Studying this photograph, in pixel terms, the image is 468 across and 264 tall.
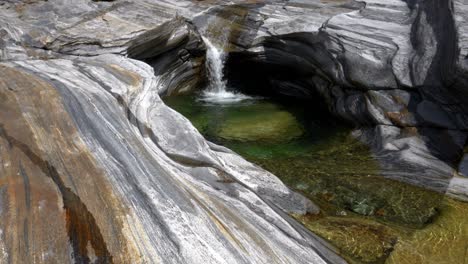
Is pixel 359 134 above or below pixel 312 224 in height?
below

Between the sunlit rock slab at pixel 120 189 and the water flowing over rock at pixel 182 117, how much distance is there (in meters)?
0.02

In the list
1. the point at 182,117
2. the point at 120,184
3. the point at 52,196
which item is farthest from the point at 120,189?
the point at 182,117

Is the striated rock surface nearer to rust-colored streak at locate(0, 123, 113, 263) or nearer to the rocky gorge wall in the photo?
rust-colored streak at locate(0, 123, 113, 263)

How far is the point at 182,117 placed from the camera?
7367mm

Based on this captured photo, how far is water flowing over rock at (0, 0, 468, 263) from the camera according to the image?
13.3 ft

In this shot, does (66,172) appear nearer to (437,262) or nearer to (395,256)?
(395,256)

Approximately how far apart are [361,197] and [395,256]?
1.80 metres

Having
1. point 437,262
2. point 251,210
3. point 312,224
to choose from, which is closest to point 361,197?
point 312,224

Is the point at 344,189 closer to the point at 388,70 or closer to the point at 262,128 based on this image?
the point at 388,70

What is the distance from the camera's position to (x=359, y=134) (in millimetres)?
10117

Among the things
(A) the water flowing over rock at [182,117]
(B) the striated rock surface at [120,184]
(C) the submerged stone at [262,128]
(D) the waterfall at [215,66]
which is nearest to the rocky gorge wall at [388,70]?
(A) the water flowing over rock at [182,117]

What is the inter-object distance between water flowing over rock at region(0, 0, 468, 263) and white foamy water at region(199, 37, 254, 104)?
0.76ft

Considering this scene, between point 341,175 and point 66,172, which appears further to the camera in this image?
point 341,175

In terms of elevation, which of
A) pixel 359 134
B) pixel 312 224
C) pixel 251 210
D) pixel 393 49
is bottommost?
pixel 359 134
